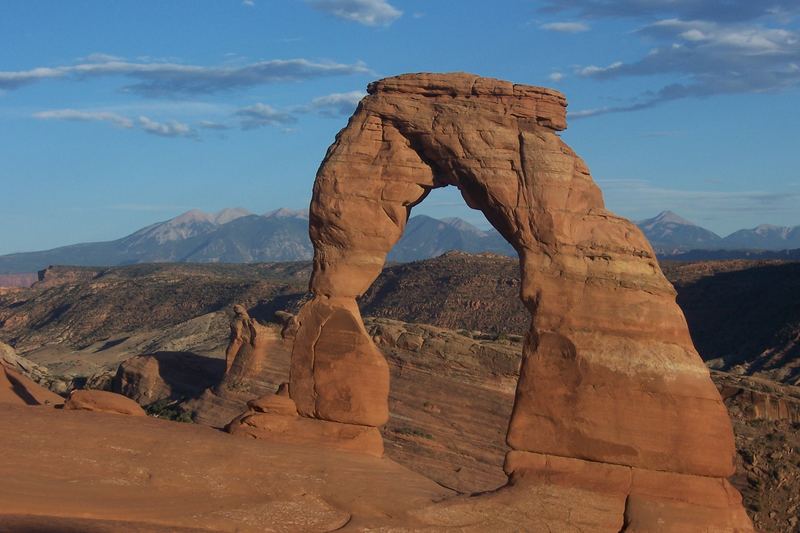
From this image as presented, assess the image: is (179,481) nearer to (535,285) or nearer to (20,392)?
(535,285)

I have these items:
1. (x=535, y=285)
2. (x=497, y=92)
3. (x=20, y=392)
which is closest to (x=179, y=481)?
(x=535, y=285)

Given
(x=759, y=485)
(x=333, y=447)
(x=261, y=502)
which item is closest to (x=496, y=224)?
(x=333, y=447)

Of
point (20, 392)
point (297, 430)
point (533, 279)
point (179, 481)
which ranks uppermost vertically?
point (533, 279)

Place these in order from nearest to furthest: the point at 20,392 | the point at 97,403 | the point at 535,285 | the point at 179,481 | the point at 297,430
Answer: the point at 179,481 → the point at 535,285 → the point at 297,430 → the point at 97,403 → the point at 20,392

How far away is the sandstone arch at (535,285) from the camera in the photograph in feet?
55.1

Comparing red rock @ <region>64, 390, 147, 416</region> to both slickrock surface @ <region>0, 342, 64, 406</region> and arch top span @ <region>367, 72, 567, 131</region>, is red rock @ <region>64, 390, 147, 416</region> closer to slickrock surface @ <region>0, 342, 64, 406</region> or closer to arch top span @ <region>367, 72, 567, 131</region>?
slickrock surface @ <region>0, 342, 64, 406</region>

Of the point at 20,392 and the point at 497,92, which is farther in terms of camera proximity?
the point at 20,392

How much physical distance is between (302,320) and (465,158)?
4.61 m

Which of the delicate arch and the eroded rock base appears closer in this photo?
the delicate arch

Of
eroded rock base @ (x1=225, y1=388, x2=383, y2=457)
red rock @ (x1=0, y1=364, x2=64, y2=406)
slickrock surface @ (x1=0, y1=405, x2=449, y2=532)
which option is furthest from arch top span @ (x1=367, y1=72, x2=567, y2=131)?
red rock @ (x1=0, y1=364, x2=64, y2=406)

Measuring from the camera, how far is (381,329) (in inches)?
1308

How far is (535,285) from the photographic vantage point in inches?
698

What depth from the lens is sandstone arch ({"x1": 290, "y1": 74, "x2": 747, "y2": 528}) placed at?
1678cm

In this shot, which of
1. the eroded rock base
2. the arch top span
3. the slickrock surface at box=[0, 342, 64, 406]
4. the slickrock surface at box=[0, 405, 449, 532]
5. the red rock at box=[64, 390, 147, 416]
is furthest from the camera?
the slickrock surface at box=[0, 342, 64, 406]
